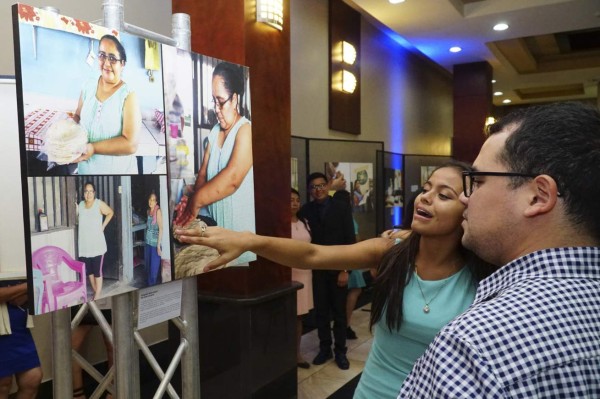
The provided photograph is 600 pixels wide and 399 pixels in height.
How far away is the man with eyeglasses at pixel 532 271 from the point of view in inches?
22.3

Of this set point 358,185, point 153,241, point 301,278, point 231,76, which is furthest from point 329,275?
point 153,241

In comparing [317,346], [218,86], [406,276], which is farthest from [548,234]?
[317,346]

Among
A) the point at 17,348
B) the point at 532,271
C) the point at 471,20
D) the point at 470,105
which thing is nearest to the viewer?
the point at 532,271

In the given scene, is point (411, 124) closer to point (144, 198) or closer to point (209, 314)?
point (209, 314)

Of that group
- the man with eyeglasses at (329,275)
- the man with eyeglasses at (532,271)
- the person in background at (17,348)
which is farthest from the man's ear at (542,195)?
the man with eyeglasses at (329,275)

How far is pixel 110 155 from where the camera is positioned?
1.32m

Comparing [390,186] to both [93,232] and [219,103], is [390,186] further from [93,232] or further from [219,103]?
[93,232]

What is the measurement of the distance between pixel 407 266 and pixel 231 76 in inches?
35.1

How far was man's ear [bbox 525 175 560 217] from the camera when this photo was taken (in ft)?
2.34

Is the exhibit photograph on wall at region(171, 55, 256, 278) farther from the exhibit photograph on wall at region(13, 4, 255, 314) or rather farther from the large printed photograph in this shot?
the large printed photograph

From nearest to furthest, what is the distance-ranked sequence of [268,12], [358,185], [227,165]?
[227,165], [268,12], [358,185]

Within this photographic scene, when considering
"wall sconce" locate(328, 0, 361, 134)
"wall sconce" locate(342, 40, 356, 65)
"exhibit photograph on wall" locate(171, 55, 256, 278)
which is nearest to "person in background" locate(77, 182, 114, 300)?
"exhibit photograph on wall" locate(171, 55, 256, 278)

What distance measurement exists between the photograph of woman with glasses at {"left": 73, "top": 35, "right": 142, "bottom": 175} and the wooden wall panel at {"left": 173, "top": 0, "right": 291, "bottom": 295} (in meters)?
1.47

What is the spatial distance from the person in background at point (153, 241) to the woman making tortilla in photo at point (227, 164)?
0.40ft
